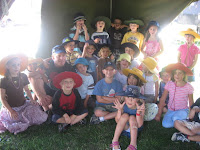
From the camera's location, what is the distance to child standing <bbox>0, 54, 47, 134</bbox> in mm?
2715

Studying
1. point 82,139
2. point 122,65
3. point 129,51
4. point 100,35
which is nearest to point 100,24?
point 100,35

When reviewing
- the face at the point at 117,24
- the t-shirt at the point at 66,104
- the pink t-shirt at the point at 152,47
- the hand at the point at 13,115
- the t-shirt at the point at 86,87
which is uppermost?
the face at the point at 117,24

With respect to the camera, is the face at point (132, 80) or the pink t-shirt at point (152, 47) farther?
the pink t-shirt at point (152, 47)

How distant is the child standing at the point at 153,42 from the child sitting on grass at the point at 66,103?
6.12 ft

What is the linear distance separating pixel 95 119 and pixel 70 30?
2447 mm

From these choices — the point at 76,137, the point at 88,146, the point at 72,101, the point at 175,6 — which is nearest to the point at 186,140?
the point at 88,146

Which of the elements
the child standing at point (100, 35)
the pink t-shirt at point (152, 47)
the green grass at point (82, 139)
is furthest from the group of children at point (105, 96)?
the pink t-shirt at point (152, 47)

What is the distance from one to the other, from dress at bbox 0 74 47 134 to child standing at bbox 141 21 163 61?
2482 millimetres

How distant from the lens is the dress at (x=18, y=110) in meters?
2.73

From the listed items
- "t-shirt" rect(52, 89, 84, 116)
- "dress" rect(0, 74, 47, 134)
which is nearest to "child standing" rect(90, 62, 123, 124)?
"t-shirt" rect(52, 89, 84, 116)

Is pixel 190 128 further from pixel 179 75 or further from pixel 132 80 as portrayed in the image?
pixel 132 80

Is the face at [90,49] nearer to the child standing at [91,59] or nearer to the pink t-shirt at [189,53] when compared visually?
the child standing at [91,59]

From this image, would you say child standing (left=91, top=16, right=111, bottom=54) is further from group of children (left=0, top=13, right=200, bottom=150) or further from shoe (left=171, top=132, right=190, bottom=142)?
shoe (left=171, top=132, right=190, bottom=142)

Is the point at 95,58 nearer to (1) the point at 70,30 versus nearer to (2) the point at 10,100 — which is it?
(1) the point at 70,30
